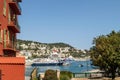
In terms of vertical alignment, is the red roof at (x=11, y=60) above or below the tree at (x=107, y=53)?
below

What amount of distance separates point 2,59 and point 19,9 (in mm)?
20065

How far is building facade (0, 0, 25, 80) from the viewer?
3128 cm

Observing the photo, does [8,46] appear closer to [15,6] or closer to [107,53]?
[15,6]

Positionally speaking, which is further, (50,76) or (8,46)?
(50,76)

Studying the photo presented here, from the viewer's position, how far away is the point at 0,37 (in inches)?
1565

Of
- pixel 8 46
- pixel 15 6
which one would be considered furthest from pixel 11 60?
pixel 15 6

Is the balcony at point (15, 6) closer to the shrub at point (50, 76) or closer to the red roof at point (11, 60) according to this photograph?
the shrub at point (50, 76)

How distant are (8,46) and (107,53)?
18.4 meters

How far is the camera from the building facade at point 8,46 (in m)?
31.3

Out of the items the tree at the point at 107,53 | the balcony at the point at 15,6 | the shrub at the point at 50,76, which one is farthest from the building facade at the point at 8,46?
the tree at the point at 107,53

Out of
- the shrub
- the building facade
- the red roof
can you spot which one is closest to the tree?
the shrub

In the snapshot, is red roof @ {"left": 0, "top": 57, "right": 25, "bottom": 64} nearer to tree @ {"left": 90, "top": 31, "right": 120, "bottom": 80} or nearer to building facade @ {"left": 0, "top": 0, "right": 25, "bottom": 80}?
building facade @ {"left": 0, "top": 0, "right": 25, "bottom": 80}

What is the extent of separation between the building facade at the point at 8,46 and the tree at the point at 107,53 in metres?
13.4

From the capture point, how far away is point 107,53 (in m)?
55.8
